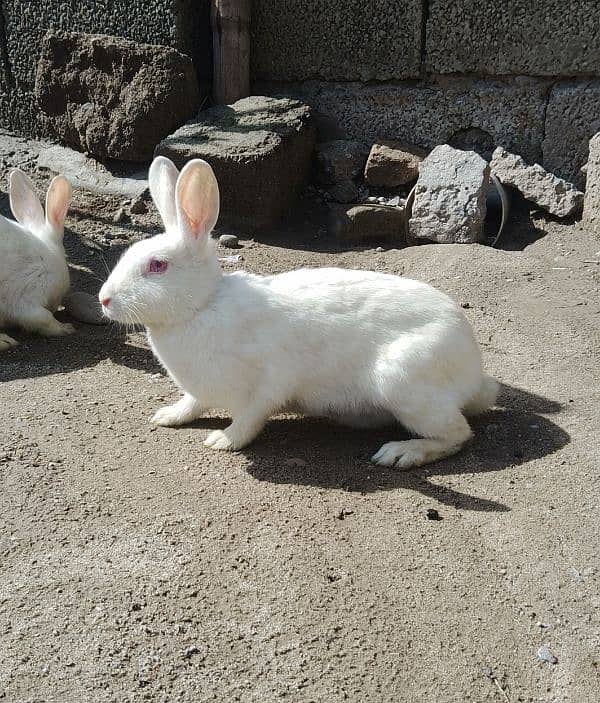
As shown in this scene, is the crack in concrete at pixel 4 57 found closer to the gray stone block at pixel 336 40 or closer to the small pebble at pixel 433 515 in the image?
the gray stone block at pixel 336 40

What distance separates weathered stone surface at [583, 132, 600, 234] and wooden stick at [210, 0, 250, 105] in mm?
2979

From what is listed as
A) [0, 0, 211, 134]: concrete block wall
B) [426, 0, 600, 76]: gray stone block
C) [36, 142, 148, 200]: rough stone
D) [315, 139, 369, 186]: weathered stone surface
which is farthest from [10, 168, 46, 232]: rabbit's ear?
[426, 0, 600, 76]: gray stone block

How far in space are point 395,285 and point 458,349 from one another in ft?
1.29

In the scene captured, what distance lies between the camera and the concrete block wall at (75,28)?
7035mm

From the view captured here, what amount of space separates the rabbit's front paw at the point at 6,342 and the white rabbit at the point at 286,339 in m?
1.66

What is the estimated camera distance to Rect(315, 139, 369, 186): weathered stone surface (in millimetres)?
6996

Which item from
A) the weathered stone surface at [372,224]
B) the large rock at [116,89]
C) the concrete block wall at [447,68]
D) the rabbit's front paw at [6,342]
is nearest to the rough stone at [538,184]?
the concrete block wall at [447,68]

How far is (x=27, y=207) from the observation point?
5.20m

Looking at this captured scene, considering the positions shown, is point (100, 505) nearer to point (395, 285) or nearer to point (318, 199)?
point (395, 285)

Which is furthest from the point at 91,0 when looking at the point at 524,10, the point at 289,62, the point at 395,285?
the point at 395,285

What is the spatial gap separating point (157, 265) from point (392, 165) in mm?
3932

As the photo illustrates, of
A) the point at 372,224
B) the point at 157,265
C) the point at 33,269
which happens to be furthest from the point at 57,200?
the point at 372,224

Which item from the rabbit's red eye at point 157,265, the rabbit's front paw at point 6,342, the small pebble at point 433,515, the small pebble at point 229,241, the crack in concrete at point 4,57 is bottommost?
the rabbit's front paw at point 6,342

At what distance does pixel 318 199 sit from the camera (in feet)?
23.4
